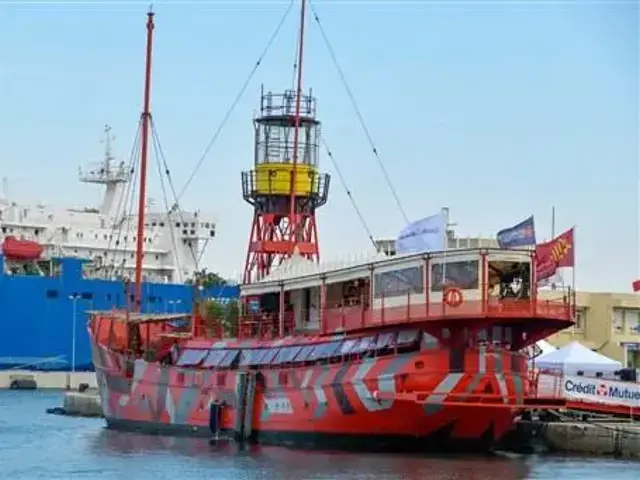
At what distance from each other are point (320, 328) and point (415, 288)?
458 centimetres

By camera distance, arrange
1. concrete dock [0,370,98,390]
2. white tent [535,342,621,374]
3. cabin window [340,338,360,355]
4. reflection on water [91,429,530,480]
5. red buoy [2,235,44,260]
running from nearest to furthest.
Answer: reflection on water [91,429,530,480]
cabin window [340,338,360,355]
white tent [535,342,621,374]
concrete dock [0,370,98,390]
red buoy [2,235,44,260]

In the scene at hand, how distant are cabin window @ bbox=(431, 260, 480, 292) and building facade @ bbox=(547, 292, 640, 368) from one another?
1386 inches

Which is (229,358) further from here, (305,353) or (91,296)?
(91,296)

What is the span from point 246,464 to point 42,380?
55108 mm

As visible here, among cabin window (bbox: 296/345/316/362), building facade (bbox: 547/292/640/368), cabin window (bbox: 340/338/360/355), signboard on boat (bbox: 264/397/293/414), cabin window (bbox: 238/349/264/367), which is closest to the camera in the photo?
cabin window (bbox: 340/338/360/355)

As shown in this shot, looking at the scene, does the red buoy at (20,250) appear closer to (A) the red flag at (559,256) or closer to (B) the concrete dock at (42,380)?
(B) the concrete dock at (42,380)

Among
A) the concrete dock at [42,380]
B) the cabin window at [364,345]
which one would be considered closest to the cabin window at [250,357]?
the cabin window at [364,345]

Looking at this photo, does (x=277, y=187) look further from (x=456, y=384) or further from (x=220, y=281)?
(x=220, y=281)

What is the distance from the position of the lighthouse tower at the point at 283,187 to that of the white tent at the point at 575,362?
11392 millimetres

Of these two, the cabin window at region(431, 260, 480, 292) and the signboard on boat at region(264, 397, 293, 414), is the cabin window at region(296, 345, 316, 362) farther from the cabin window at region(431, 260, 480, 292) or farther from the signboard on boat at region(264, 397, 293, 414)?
the cabin window at region(431, 260, 480, 292)

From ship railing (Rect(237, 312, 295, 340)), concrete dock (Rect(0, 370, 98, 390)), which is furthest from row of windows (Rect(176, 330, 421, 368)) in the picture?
concrete dock (Rect(0, 370, 98, 390))

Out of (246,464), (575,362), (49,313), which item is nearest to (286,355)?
(246,464)

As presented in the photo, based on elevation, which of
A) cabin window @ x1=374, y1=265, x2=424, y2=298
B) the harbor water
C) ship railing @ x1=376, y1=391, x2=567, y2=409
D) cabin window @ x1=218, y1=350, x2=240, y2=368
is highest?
cabin window @ x1=374, y1=265, x2=424, y2=298

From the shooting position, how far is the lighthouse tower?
57.7 m
